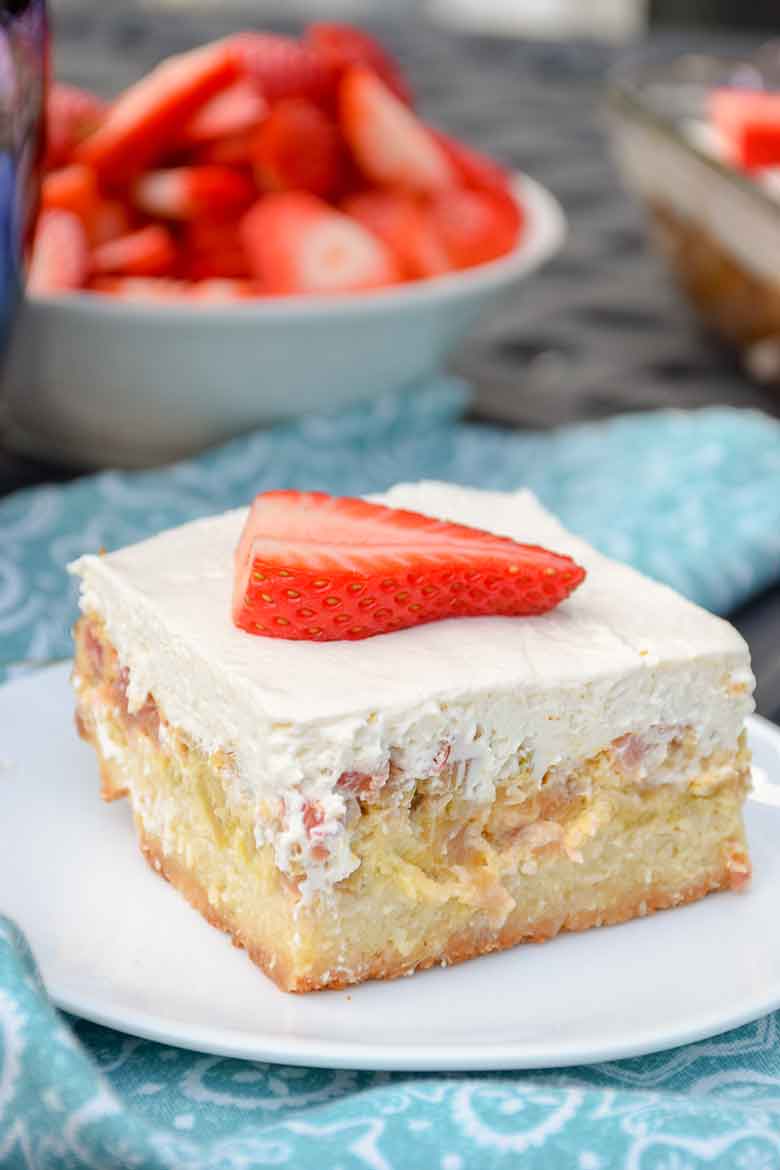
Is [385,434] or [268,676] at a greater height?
[268,676]

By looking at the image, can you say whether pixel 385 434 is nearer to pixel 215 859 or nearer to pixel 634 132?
pixel 634 132

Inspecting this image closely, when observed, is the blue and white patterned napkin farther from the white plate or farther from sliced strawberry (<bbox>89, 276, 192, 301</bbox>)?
sliced strawberry (<bbox>89, 276, 192, 301</bbox>)

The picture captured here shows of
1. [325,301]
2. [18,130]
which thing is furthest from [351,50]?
[18,130]

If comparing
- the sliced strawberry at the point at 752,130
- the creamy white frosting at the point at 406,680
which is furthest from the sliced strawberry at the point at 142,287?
the sliced strawberry at the point at 752,130

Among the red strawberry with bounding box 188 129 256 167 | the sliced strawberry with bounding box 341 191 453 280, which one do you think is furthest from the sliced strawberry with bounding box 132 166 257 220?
the sliced strawberry with bounding box 341 191 453 280

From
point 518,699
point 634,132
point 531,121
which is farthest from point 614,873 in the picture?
point 531,121

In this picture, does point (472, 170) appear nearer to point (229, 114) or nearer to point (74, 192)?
point (229, 114)

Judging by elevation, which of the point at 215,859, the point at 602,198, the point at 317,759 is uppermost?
the point at 317,759
